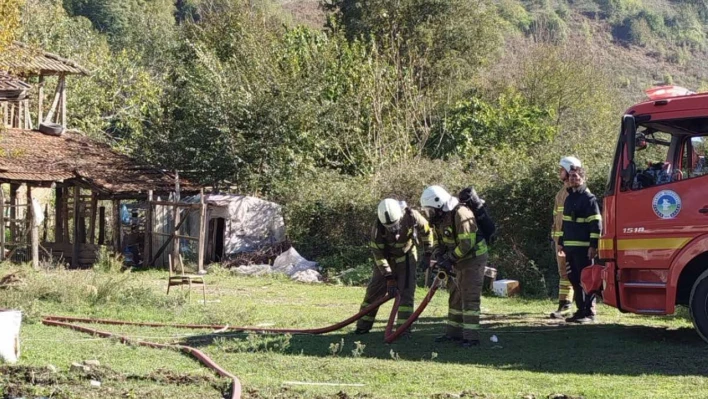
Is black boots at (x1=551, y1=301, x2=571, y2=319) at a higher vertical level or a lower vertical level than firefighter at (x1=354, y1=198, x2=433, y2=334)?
lower

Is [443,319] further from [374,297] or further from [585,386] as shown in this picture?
[585,386]

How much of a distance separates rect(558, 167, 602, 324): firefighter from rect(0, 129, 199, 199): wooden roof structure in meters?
16.3

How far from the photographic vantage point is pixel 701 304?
11.0m

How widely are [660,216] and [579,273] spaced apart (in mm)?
2201

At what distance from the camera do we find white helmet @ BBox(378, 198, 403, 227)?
39.5 ft

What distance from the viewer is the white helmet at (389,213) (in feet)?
39.5

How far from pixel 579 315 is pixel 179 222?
1446 centimetres

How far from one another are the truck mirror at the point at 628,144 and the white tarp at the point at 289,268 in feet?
40.4

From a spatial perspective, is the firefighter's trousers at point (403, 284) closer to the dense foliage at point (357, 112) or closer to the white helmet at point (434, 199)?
the white helmet at point (434, 199)

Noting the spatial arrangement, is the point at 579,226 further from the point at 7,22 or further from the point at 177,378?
the point at 7,22

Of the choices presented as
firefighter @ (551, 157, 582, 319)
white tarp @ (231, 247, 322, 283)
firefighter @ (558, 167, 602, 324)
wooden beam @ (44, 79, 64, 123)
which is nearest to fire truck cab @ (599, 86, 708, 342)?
firefighter @ (558, 167, 602, 324)

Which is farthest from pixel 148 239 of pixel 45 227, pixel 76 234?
pixel 45 227

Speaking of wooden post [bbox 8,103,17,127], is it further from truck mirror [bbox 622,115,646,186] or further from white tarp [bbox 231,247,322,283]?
truck mirror [bbox 622,115,646,186]

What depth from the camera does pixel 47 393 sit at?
27.6 feet
